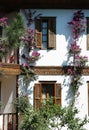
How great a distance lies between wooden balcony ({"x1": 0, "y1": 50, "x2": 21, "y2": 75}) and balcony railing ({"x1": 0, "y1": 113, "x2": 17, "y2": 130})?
1905mm

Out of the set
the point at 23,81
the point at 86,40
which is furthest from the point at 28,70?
the point at 86,40

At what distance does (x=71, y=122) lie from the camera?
14.7 meters

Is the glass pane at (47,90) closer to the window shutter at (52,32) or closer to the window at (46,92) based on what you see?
the window at (46,92)

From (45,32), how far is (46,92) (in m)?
2.60

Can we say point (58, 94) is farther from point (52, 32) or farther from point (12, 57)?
point (52, 32)

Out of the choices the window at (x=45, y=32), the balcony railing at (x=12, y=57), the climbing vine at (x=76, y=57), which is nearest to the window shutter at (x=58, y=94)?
the climbing vine at (x=76, y=57)

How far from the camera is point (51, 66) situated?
18422 mm

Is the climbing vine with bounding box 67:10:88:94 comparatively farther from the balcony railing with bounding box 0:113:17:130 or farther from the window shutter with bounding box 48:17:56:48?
the balcony railing with bounding box 0:113:17:130

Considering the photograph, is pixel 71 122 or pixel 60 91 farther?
pixel 60 91

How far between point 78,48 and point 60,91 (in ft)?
6.53

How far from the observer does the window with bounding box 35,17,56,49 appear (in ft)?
60.5

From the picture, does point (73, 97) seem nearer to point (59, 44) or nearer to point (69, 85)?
point (69, 85)

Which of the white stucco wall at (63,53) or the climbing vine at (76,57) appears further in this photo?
the white stucco wall at (63,53)

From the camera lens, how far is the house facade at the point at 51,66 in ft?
60.2
